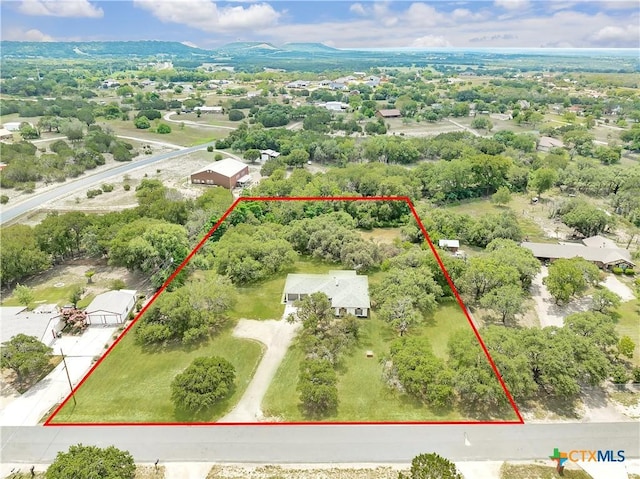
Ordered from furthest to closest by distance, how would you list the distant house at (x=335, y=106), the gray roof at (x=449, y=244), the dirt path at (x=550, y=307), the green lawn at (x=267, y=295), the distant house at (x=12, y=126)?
the distant house at (x=335, y=106) < the distant house at (x=12, y=126) < the gray roof at (x=449, y=244) < the green lawn at (x=267, y=295) < the dirt path at (x=550, y=307)

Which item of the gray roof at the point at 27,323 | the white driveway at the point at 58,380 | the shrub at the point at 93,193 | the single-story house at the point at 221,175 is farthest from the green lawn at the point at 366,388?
the shrub at the point at 93,193

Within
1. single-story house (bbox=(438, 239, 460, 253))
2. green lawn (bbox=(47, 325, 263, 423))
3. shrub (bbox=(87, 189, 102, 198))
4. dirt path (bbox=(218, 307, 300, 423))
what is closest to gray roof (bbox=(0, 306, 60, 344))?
green lawn (bbox=(47, 325, 263, 423))

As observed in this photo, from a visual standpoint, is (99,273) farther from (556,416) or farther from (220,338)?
(556,416)

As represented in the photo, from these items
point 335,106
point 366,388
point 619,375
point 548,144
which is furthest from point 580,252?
point 335,106

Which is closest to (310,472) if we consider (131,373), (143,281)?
(131,373)

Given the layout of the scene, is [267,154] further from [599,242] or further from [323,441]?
[323,441]

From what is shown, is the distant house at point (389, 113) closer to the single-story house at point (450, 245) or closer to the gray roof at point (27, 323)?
the single-story house at point (450, 245)
